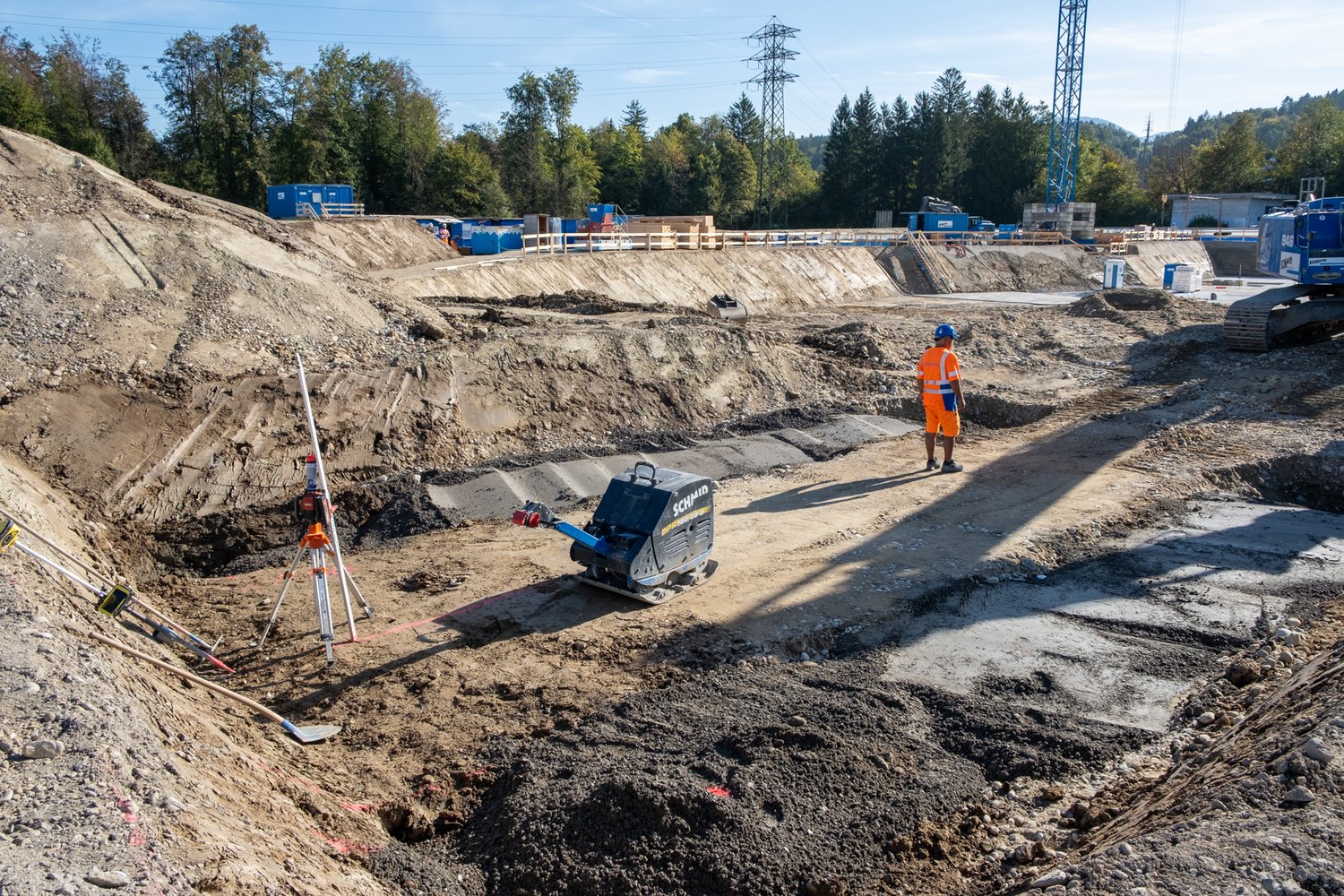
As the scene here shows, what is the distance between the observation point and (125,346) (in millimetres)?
11203

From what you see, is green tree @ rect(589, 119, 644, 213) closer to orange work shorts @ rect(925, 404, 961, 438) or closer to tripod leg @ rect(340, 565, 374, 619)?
orange work shorts @ rect(925, 404, 961, 438)

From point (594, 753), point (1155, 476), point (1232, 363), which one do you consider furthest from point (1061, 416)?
point (594, 753)

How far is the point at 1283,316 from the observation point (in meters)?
18.6

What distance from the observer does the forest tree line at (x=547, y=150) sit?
1865 inches

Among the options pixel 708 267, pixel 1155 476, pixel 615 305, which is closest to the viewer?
pixel 1155 476

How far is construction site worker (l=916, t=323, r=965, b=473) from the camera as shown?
12.3 m

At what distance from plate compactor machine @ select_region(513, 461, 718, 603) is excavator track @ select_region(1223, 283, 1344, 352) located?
1557 cm

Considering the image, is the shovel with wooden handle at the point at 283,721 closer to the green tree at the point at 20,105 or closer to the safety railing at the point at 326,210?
the safety railing at the point at 326,210

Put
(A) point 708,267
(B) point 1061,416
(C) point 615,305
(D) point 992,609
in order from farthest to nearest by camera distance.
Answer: (A) point 708,267
(C) point 615,305
(B) point 1061,416
(D) point 992,609

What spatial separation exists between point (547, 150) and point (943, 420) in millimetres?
54058

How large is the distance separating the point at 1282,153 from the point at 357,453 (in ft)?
260

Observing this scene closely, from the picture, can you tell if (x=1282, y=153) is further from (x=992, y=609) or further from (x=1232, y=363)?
(x=992, y=609)

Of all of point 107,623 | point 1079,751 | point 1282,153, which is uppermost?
point 1282,153

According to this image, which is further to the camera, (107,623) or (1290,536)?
(1290,536)
